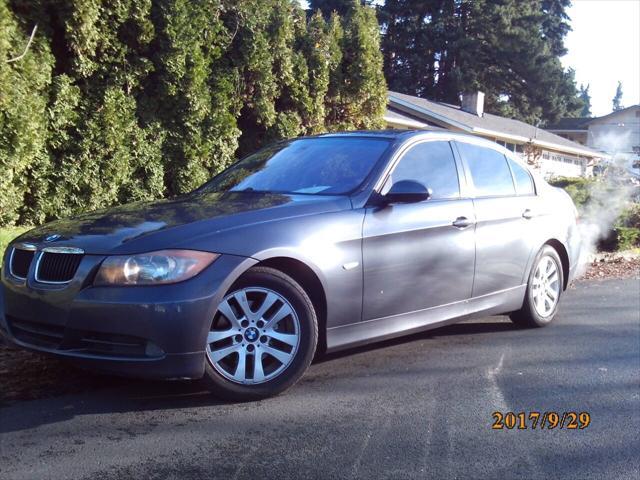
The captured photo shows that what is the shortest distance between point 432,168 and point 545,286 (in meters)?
1.87

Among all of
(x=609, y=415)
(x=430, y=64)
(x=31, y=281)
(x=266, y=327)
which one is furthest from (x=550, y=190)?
(x=430, y=64)

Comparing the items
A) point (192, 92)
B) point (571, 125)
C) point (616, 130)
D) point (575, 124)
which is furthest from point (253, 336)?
point (616, 130)

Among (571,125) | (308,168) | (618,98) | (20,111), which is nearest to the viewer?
(308,168)

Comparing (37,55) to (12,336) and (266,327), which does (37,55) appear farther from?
(266,327)

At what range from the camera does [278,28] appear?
38.1 ft

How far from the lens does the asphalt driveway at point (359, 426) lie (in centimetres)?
335

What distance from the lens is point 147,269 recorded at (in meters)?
3.78

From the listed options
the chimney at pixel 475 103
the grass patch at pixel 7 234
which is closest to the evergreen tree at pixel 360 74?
the grass patch at pixel 7 234

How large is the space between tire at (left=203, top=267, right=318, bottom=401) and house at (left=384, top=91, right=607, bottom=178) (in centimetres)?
1761

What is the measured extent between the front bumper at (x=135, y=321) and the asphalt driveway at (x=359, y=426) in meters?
0.35

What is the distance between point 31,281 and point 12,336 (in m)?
0.39

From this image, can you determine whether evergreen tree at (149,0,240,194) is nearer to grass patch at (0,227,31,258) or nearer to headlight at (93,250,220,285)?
grass patch at (0,227,31,258)

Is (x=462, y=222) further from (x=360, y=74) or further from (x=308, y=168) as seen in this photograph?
(x=360, y=74)

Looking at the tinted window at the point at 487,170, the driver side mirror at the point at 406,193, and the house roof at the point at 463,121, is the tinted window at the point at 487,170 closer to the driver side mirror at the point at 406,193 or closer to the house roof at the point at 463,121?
the driver side mirror at the point at 406,193
